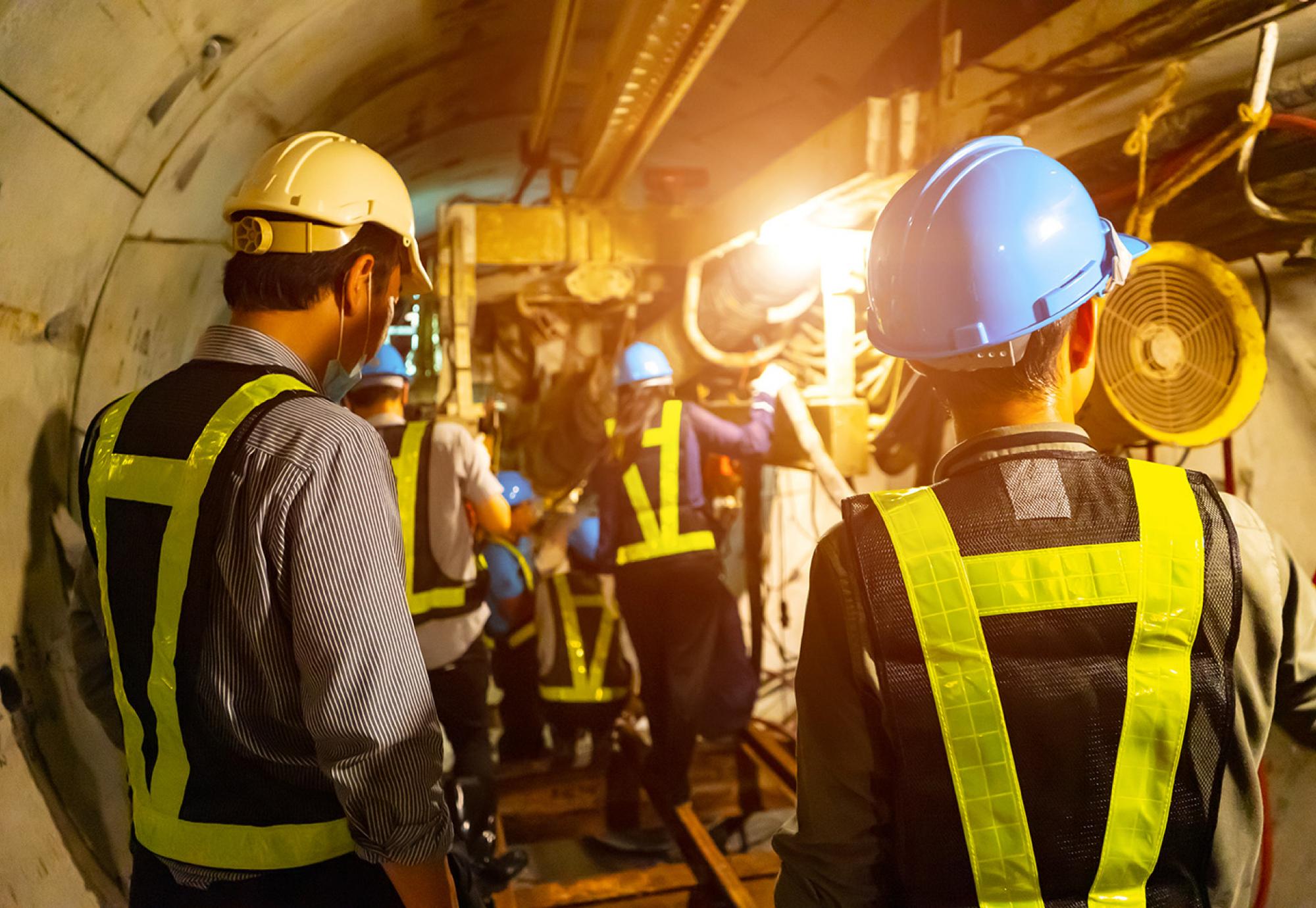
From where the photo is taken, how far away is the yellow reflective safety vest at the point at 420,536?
313 cm

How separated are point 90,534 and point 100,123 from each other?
1.18 meters

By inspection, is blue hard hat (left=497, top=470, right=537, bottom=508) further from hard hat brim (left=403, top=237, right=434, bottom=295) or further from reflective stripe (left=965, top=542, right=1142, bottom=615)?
reflective stripe (left=965, top=542, right=1142, bottom=615)

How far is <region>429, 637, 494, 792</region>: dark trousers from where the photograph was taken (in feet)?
10.7

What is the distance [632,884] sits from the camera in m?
3.20

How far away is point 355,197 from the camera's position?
1.58m

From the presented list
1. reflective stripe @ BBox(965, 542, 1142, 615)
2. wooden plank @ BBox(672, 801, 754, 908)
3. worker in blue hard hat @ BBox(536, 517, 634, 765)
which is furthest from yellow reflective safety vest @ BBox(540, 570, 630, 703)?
reflective stripe @ BBox(965, 542, 1142, 615)

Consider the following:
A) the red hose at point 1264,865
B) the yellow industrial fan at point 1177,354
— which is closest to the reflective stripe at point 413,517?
the yellow industrial fan at point 1177,354

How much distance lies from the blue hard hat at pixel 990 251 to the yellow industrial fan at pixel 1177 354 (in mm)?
851

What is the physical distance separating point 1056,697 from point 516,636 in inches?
161

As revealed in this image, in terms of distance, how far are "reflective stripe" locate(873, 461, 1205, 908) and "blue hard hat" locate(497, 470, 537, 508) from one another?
4178mm

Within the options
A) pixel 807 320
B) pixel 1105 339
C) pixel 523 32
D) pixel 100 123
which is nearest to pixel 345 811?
pixel 100 123

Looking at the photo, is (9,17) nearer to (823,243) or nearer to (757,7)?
(823,243)

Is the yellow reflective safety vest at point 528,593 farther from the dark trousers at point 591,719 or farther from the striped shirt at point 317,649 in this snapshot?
the striped shirt at point 317,649

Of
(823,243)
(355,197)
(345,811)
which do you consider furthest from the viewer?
(823,243)
